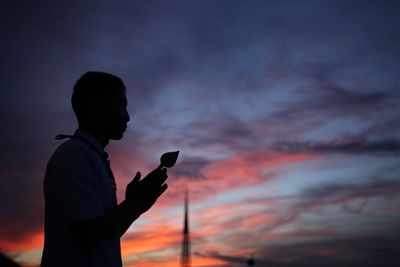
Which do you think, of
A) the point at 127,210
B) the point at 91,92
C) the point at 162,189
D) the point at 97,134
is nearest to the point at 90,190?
the point at 127,210

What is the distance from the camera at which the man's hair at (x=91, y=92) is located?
360cm

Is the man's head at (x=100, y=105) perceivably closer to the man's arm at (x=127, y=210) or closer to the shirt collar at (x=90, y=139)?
the shirt collar at (x=90, y=139)

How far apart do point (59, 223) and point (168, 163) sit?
893 mm

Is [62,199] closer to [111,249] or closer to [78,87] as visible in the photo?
[111,249]

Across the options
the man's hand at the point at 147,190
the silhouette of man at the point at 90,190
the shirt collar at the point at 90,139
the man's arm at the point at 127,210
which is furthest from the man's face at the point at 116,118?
the man's hand at the point at 147,190

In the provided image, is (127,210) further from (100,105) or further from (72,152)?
(100,105)

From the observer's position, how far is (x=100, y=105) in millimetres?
3596

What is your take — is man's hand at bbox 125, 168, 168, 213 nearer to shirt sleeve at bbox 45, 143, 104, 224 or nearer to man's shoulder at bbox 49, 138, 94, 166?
shirt sleeve at bbox 45, 143, 104, 224

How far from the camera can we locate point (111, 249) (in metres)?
3.16

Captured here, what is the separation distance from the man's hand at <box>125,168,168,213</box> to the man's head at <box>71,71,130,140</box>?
610 millimetres

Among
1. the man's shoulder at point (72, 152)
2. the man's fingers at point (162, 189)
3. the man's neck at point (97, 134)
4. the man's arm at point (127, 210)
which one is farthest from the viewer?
the man's neck at point (97, 134)

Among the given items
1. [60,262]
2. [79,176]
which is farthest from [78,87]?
[60,262]

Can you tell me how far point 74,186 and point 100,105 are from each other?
817 mm

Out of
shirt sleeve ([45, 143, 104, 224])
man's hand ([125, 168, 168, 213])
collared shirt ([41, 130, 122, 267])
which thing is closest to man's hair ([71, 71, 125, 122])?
collared shirt ([41, 130, 122, 267])
